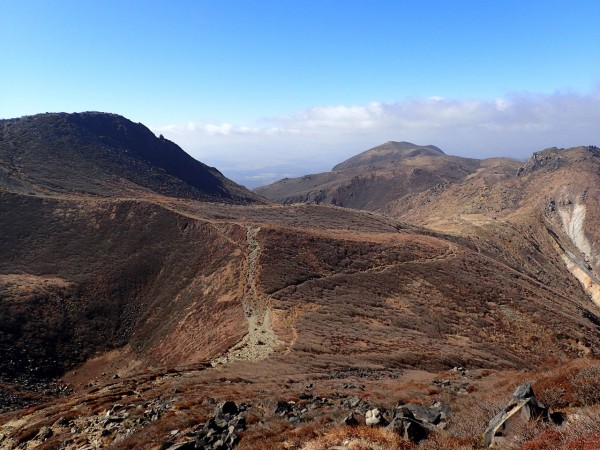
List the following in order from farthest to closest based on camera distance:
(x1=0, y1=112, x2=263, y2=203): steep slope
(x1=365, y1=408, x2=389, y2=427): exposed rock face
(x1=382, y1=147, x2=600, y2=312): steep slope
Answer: (x1=382, y1=147, x2=600, y2=312): steep slope < (x1=0, y1=112, x2=263, y2=203): steep slope < (x1=365, y1=408, x2=389, y2=427): exposed rock face

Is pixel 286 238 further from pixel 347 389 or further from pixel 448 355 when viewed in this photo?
pixel 347 389

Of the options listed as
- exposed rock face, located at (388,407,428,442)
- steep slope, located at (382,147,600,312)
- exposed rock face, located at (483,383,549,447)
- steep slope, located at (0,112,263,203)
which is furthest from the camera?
steep slope, located at (382,147,600,312)

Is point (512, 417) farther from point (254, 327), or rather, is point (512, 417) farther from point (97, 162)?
point (97, 162)

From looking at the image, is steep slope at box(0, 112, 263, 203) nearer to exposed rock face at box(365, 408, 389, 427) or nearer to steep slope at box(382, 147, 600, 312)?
steep slope at box(382, 147, 600, 312)

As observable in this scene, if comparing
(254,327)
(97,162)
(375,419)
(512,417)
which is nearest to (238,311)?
(254,327)

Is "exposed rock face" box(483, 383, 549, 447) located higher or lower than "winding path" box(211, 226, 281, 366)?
higher

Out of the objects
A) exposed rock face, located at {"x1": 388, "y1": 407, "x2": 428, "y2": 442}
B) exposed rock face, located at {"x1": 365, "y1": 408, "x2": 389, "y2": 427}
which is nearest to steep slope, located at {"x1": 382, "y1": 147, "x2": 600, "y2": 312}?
exposed rock face, located at {"x1": 365, "y1": 408, "x2": 389, "y2": 427}
